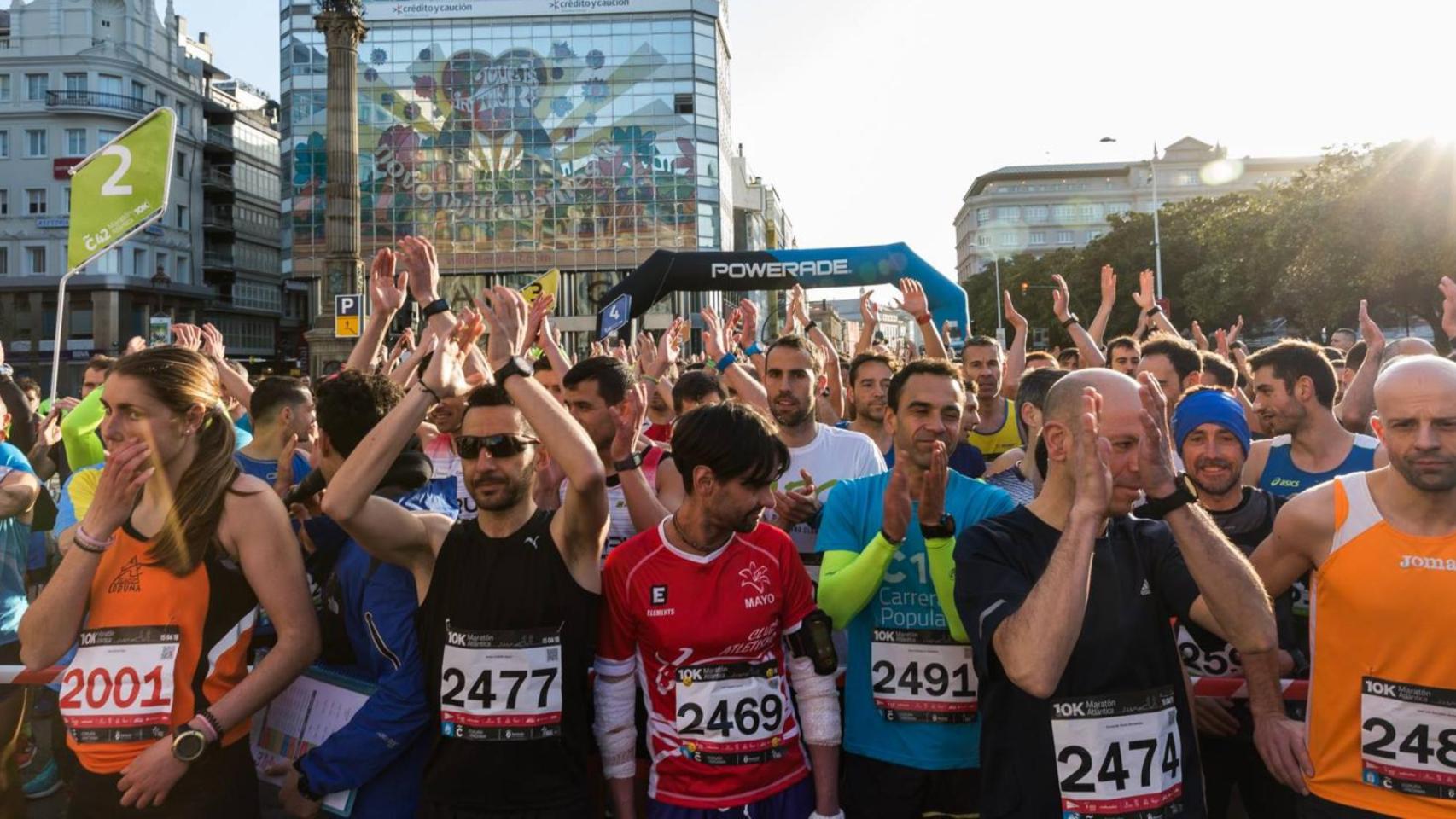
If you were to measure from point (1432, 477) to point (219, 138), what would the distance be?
Answer: 72084 millimetres

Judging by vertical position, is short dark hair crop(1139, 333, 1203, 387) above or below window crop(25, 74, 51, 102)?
below

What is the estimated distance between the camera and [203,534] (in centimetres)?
306

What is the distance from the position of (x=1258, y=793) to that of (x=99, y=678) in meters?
3.88

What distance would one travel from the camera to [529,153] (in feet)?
192

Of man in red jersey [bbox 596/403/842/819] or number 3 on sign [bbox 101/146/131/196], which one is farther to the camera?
number 3 on sign [bbox 101/146/131/196]

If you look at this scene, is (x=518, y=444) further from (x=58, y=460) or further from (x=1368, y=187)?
(x=1368, y=187)

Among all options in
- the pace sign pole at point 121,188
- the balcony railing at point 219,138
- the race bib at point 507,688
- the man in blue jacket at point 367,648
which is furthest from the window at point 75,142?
the race bib at point 507,688

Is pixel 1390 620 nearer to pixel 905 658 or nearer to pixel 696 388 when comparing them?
pixel 905 658

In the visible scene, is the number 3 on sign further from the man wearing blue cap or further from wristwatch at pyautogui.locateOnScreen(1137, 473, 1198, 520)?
wristwatch at pyautogui.locateOnScreen(1137, 473, 1198, 520)

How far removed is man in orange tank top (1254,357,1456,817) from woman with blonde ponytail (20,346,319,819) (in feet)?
9.96

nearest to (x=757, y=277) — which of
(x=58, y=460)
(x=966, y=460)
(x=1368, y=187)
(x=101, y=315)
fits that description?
(x=58, y=460)

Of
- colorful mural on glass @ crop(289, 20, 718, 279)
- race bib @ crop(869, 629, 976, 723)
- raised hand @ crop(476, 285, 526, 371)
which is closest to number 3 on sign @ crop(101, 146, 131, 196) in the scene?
raised hand @ crop(476, 285, 526, 371)

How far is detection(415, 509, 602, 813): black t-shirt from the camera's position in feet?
10.0

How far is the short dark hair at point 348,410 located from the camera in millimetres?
3709
